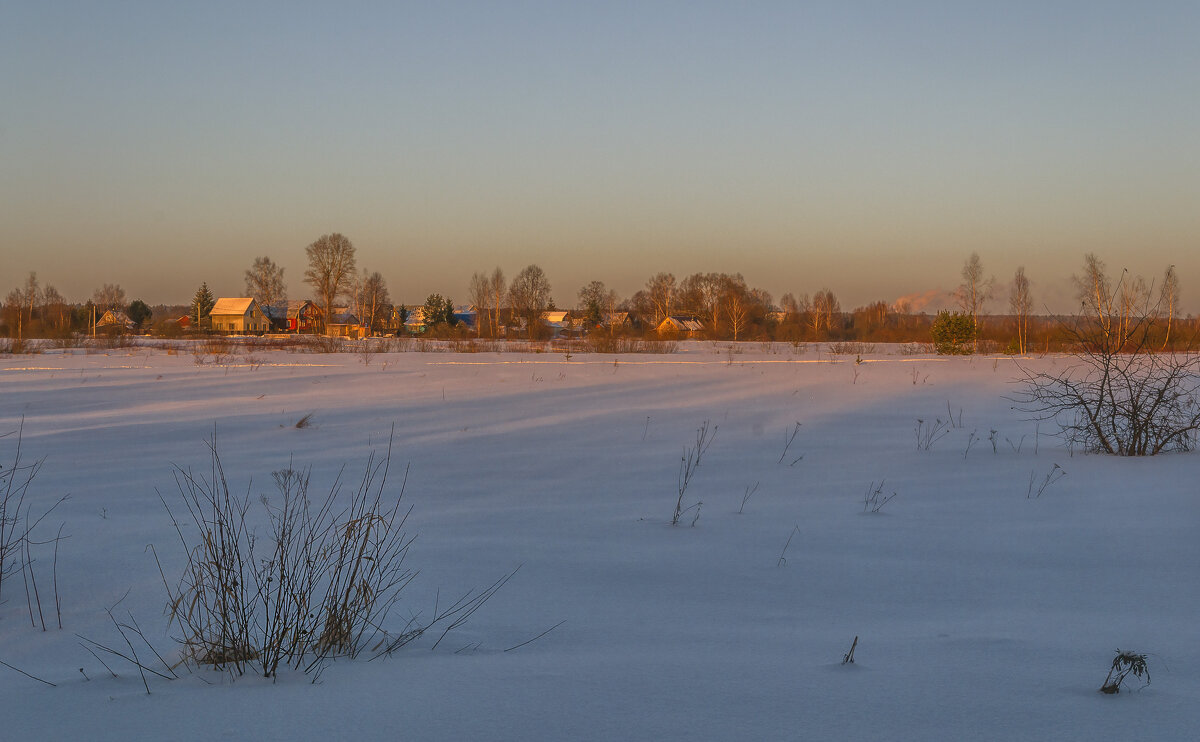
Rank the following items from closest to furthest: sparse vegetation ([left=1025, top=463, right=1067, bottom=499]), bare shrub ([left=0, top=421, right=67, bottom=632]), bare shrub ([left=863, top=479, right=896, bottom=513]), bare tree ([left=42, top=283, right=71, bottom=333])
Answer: bare shrub ([left=0, top=421, right=67, bottom=632]), bare shrub ([left=863, top=479, right=896, bottom=513]), sparse vegetation ([left=1025, top=463, right=1067, bottom=499]), bare tree ([left=42, top=283, right=71, bottom=333])

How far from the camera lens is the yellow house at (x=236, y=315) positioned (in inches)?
3447

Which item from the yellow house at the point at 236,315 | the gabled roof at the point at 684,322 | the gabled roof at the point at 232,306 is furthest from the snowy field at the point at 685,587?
the gabled roof at the point at 232,306

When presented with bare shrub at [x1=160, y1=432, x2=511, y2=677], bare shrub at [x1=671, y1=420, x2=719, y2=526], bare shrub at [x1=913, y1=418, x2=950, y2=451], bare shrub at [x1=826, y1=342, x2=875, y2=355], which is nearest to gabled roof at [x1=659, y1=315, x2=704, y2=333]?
bare shrub at [x1=826, y1=342, x2=875, y2=355]

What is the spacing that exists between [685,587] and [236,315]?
92.4 meters

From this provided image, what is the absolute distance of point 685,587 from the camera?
3.99 meters

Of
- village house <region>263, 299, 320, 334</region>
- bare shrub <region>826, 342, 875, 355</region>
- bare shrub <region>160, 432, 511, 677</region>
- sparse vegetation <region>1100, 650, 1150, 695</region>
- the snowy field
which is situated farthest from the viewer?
village house <region>263, 299, 320, 334</region>

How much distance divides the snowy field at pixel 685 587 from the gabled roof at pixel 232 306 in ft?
274

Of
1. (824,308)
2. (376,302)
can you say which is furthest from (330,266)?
(824,308)

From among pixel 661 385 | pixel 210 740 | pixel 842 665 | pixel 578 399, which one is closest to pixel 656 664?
pixel 842 665

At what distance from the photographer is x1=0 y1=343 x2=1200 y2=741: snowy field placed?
2342mm

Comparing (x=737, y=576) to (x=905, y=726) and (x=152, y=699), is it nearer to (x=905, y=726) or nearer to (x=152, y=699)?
(x=905, y=726)

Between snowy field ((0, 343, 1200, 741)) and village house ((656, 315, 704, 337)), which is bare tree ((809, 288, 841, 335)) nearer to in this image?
village house ((656, 315, 704, 337))

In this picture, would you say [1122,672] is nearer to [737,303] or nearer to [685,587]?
[685,587]

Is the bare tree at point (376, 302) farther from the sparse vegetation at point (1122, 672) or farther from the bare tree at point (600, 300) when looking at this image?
the sparse vegetation at point (1122, 672)
